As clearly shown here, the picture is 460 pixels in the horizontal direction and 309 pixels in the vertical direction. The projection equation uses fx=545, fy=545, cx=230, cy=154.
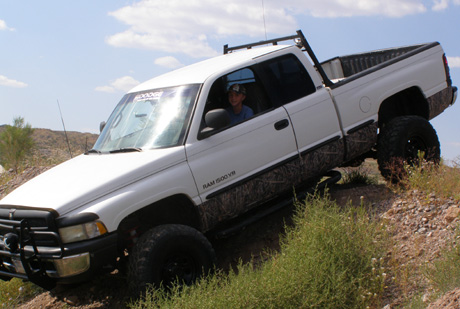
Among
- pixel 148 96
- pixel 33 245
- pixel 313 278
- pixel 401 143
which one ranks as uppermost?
pixel 148 96

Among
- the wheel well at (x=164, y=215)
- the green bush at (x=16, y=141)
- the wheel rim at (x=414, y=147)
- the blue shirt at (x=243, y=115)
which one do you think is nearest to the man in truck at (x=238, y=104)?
the blue shirt at (x=243, y=115)

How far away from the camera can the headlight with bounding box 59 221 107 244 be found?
471cm

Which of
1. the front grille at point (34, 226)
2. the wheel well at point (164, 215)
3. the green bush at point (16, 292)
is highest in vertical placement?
the front grille at point (34, 226)

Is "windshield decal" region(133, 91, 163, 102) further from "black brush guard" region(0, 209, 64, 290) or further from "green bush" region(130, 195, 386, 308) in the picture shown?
"green bush" region(130, 195, 386, 308)

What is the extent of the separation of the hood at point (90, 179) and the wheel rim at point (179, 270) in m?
0.83

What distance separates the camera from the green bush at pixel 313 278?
4191 mm

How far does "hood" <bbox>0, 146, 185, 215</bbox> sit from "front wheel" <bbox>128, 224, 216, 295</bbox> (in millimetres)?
564

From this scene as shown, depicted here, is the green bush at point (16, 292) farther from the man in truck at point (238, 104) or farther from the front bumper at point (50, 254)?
the man in truck at point (238, 104)

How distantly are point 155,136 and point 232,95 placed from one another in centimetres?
111

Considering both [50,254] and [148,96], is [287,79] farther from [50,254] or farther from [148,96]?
[50,254]

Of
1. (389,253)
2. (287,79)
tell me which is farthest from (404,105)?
(389,253)

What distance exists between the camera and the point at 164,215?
5.63m

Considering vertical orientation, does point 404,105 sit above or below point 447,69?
below

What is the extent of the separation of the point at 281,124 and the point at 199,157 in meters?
1.14
